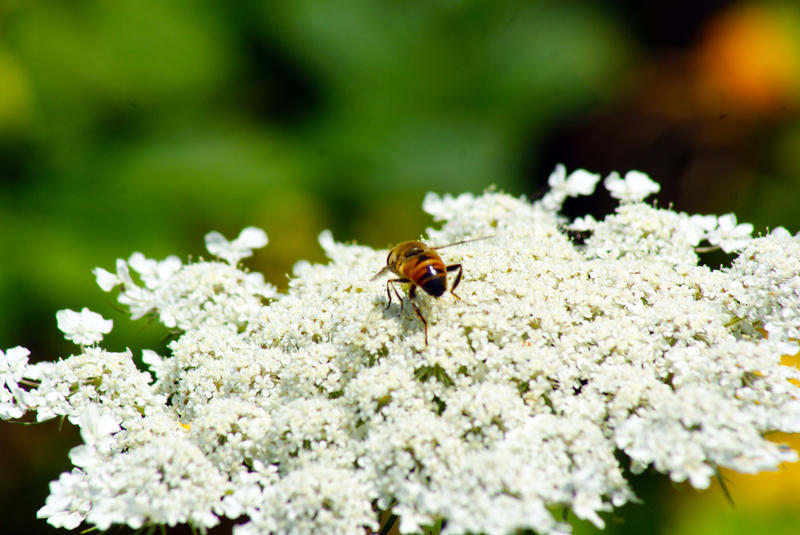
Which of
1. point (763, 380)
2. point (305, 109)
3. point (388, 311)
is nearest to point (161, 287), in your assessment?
point (388, 311)

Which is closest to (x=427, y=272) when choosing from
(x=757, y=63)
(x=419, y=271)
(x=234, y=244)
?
(x=419, y=271)

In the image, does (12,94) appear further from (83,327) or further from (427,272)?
(427,272)

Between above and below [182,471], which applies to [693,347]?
above

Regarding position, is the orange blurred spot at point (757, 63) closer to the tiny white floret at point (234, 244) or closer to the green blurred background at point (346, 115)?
the green blurred background at point (346, 115)

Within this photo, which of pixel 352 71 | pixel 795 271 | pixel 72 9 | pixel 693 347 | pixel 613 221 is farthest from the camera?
pixel 352 71

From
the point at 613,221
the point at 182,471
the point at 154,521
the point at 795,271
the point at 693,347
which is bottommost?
the point at 154,521

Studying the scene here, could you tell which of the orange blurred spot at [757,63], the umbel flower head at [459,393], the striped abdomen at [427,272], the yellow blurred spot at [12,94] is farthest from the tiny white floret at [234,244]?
the orange blurred spot at [757,63]

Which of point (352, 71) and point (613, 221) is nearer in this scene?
point (613, 221)

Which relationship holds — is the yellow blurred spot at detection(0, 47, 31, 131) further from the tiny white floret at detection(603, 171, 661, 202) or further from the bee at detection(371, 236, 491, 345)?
the tiny white floret at detection(603, 171, 661, 202)

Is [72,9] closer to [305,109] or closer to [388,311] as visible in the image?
[305,109]
